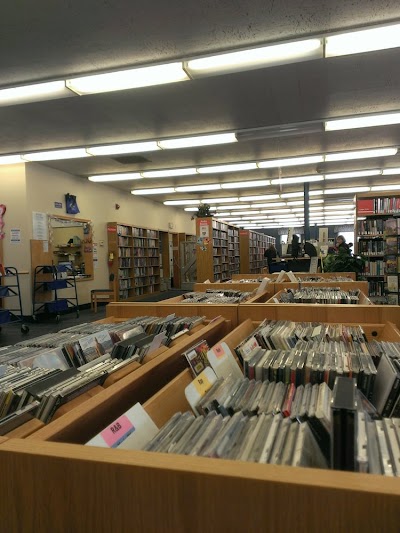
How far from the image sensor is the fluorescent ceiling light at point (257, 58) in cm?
331

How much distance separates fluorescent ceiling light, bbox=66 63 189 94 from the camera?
143 inches

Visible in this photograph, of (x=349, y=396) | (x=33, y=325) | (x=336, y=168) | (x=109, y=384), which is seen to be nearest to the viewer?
(x=349, y=396)

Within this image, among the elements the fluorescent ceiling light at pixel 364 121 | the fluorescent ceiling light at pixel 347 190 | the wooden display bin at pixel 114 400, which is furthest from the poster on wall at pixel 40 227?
the fluorescent ceiling light at pixel 347 190

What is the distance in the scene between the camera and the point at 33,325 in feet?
23.4

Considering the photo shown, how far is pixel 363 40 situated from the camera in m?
3.19

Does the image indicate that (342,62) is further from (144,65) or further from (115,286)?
(115,286)

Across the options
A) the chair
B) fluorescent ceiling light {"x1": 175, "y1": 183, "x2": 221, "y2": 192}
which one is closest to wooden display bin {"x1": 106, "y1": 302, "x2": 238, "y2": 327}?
the chair

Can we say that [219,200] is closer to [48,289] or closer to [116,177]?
[116,177]

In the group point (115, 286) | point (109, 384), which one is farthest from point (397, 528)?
point (115, 286)

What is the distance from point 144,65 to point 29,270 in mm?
5185

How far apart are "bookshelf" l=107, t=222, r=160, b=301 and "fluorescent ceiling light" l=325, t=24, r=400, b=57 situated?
25.1 ft

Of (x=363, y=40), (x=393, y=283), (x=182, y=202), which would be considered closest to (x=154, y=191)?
(x=182, y=202)

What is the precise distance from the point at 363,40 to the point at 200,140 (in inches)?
119

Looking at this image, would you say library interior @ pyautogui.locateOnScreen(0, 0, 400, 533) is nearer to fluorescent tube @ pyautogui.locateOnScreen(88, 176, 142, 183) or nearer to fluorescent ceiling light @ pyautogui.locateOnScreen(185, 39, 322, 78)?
fluorescent ceiling light @ pyautogui.locateOnScreen(185, 39, 322, 78)
